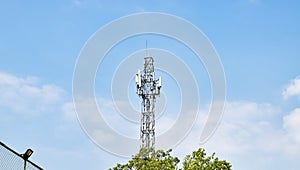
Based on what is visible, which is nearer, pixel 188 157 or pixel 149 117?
pixel 188 157

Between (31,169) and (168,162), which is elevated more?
(168,162)

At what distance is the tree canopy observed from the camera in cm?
2080

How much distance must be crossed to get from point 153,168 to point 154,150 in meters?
1.70

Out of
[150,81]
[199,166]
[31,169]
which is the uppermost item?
[150,81]

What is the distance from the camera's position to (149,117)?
→ 946 inches

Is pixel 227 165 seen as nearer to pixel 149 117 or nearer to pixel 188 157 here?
pixel 188 157

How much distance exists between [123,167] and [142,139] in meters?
1.78

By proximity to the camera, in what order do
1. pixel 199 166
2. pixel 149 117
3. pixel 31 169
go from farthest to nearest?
pixel 149 117, pixel 199 166, pixel 31 169

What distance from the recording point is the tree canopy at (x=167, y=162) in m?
20.8

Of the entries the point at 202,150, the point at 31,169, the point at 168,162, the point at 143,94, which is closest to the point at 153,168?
the point at 168,162

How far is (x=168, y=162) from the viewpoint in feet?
71.4

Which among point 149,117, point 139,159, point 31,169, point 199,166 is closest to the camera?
point 31,169

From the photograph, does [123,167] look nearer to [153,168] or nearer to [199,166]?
[153,168]

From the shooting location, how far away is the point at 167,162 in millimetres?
21656
